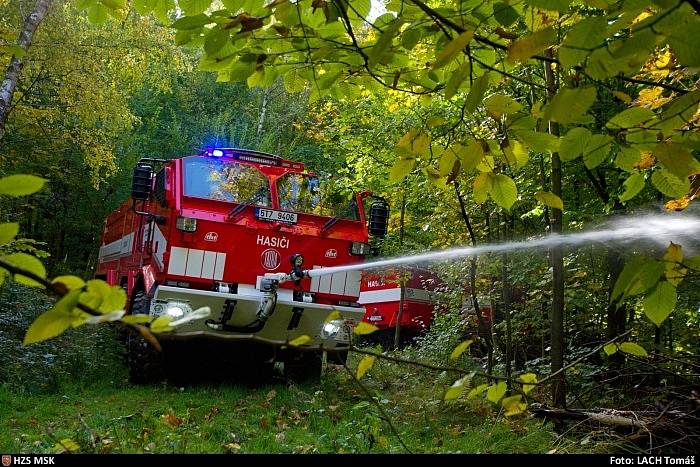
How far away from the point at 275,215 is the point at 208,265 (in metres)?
1.05

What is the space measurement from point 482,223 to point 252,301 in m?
4.00

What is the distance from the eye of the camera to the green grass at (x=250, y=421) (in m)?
4.89

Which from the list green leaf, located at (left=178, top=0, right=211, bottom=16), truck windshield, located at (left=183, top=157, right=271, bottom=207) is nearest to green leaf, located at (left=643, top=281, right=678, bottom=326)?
green leaf, located at (left=178, top=0, right=211, bottom=16)

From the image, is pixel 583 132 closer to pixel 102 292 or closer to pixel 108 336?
pixel 102 292

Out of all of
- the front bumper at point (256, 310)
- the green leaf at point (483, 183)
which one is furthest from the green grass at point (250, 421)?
the green leaf at point (483, 183)

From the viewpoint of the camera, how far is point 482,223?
9.27m

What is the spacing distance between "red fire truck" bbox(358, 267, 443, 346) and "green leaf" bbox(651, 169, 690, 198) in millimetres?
11021

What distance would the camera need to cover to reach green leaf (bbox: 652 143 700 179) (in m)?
1.50

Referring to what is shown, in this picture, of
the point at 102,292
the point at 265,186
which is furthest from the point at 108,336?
the point at 102,292

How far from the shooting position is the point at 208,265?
23.3ft

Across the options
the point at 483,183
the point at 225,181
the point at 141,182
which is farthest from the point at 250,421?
the point at 483,183

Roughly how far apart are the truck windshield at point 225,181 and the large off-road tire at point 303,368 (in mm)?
2222

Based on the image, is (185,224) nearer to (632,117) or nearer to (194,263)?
(194,263)

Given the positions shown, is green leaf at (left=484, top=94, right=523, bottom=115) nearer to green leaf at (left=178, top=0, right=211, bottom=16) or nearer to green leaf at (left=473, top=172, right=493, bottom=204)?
green leaf at (left=473, top=172, right=493, bottom=204)
